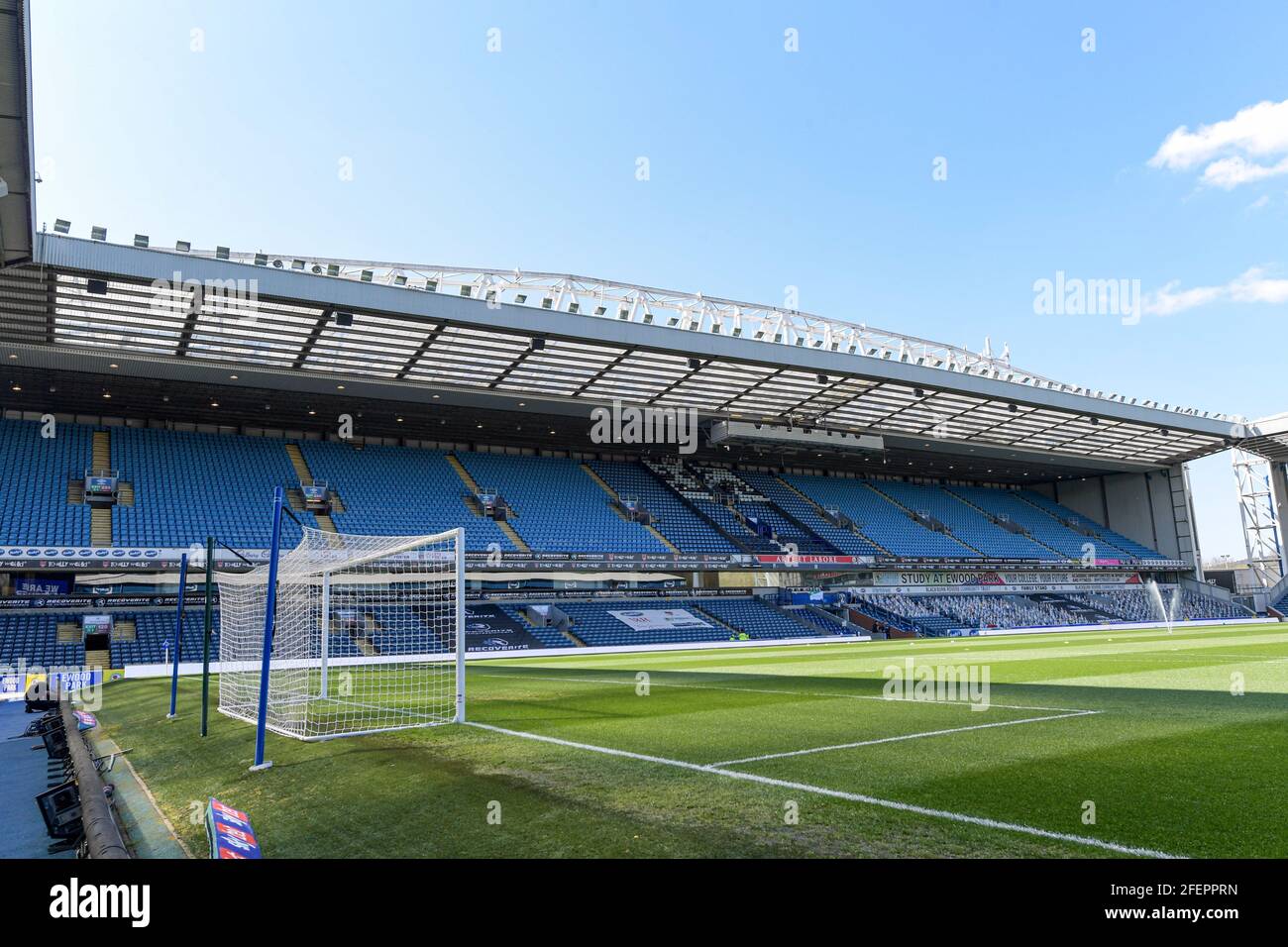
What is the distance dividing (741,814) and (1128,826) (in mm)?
2146

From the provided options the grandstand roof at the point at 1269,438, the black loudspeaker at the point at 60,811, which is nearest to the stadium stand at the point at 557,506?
the black loudspeaker at the point at 60,811

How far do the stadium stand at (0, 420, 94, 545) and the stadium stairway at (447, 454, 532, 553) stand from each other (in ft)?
47.4

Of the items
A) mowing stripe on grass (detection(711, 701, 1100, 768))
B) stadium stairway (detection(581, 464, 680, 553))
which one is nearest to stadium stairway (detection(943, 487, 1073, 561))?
stadium stairway (detection(581, 464, 680, 553))

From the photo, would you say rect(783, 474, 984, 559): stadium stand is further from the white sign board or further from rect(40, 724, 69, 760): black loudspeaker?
rect(40, 724, 69, 760): black loudspeaker

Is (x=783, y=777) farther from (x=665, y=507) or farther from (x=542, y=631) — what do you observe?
(x=665, y=507)

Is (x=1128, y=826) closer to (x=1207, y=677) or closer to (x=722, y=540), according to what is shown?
(x=1207, y=677)

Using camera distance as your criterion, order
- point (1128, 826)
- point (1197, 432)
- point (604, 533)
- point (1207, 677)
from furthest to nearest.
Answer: point (1197, 432) < point (604, 533) < point (1207, 677) < point (1128, 826)

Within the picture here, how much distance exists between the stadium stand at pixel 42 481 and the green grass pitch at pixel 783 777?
18164mm

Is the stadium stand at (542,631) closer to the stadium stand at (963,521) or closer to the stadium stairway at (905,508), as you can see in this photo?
the stadium stairway at (905,508)

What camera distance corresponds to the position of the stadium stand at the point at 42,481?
26.4 m

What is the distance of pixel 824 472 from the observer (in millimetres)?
52625
